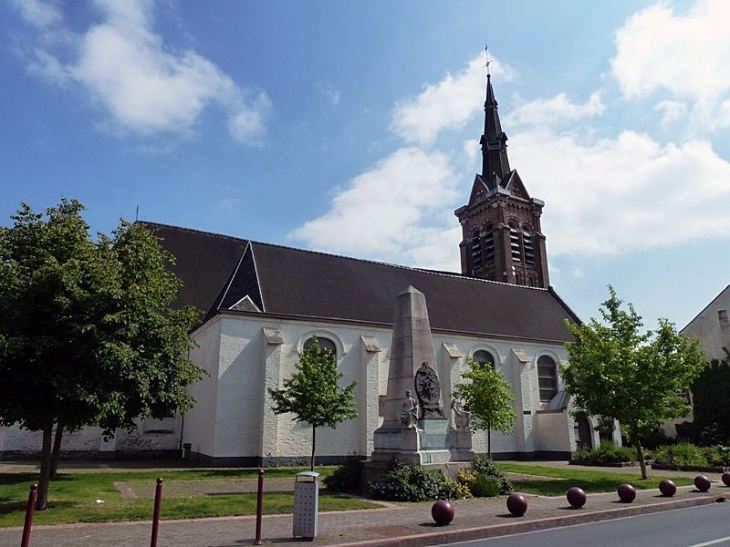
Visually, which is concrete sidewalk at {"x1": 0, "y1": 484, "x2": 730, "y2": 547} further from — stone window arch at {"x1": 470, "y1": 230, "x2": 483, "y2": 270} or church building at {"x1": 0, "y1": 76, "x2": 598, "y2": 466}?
stone window arch at {"x1": 470, "y1": 230, "x2": 483, "y2": 270}

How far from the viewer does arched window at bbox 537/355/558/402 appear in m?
32.9

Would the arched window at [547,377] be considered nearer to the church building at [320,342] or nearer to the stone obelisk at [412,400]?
the church building at [320,342]

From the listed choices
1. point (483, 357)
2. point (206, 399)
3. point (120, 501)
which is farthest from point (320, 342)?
point (120, 501)

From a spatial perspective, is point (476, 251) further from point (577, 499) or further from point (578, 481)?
point (577, 499)

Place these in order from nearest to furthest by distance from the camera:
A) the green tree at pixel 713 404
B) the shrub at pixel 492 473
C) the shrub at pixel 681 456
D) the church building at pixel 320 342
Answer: the shrub at pixel 492 473
the shrub at pixel 681 456
the church building at pixel 320 342
the green tree at pixel 713 404

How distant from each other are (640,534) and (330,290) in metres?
21.1

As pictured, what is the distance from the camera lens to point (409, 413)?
576 inches

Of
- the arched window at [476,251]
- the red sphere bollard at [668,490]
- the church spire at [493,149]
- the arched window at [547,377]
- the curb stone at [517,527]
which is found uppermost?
the church spire at [493,149]

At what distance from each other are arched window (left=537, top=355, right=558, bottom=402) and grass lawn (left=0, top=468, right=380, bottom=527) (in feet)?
70.5

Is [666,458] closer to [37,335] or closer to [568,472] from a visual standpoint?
[568,472]

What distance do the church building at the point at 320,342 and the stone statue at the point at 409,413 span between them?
34.9ft

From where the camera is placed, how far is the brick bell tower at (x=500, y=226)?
45875 millimetres

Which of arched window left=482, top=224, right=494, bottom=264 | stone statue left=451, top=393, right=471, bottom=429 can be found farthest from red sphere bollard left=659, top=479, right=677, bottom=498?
arched window left=482, top=224, right=494, bottom=264

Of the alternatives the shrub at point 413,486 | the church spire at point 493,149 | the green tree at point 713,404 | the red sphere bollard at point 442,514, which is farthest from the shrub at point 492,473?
the church spire at point 493,149
